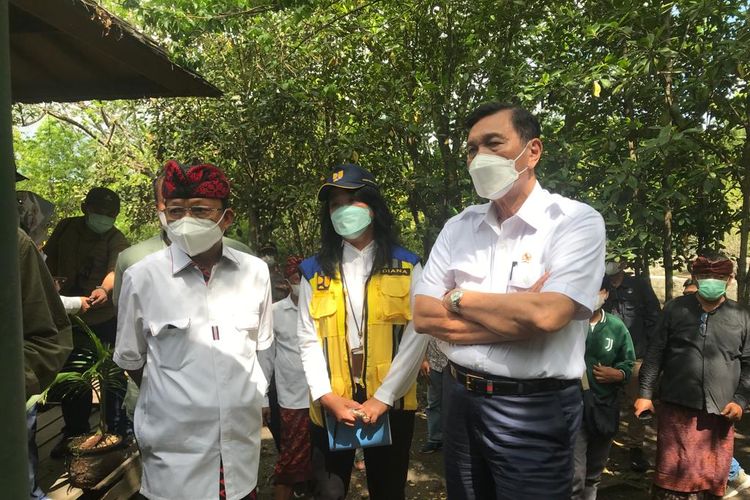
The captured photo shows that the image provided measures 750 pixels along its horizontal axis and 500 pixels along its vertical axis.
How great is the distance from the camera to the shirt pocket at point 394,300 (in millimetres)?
2623

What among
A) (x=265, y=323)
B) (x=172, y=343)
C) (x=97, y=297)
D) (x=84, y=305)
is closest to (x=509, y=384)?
(x=265, y=323)

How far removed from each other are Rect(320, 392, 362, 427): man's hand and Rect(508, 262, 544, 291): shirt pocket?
3.02 feet

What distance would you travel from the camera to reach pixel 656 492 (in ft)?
12.8

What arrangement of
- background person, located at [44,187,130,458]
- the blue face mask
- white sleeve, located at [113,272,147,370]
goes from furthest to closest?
background person, located at [44,187,130,458] < the blue face mask < white sleeve, located at [113,272,147,370]

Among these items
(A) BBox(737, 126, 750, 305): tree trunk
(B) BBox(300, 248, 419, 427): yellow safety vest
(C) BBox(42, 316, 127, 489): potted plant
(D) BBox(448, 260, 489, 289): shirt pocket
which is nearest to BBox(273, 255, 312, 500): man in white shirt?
(C) BBox(42, 316, 127, 489): potted plant

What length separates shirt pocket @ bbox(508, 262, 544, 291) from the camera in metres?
2.12

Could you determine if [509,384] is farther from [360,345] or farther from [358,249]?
[358,249]

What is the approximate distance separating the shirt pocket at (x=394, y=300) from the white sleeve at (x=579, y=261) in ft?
2.51

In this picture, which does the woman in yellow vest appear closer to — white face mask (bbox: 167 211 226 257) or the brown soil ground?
white face mask (bbox: 167 211 226 257)

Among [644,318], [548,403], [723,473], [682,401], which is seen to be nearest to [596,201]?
[682,401]

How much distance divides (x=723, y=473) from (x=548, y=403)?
2.55 meters

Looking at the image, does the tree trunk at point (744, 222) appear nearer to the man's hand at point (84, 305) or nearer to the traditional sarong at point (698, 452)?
the traditional sarong at point (698, 452)

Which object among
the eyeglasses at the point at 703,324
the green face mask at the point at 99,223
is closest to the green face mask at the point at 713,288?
the eyeglasses at the point at 703,324

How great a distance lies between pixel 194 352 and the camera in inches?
90.9
